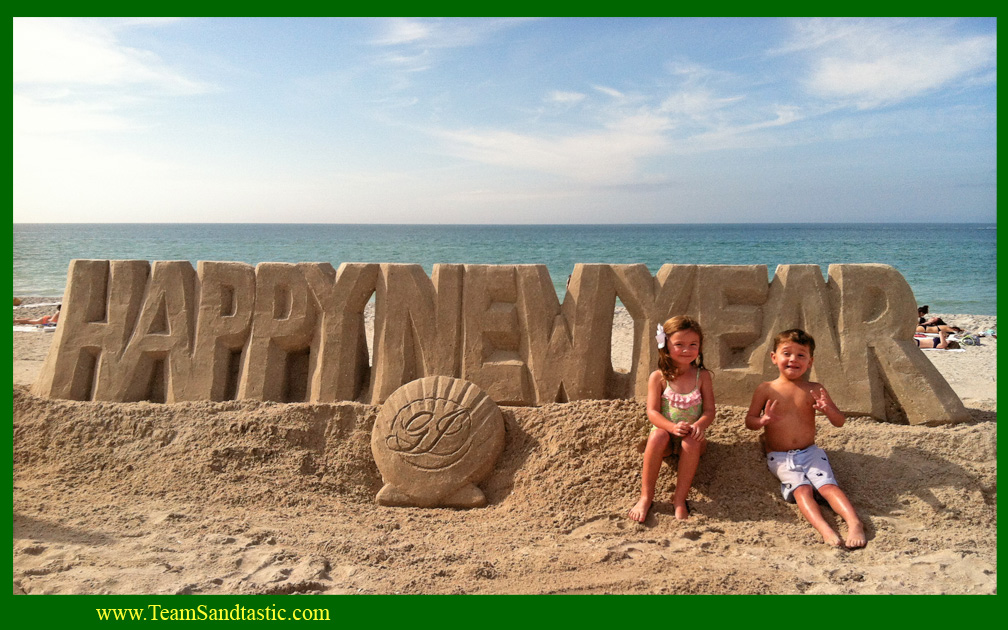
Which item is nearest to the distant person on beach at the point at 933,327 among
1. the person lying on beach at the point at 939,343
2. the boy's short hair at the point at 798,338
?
the person lying on beach at the point at 939,343

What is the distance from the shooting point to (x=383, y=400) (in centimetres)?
454

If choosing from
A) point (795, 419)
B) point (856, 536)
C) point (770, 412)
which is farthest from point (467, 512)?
point (856, 536)

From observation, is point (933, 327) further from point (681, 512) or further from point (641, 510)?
point (641, 510)

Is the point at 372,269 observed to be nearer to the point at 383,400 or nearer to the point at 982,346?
the point at 383,400

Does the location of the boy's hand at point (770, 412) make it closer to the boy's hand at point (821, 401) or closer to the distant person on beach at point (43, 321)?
the boy's hand at point (821, 401)

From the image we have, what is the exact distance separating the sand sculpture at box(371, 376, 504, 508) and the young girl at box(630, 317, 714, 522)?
3.18ft

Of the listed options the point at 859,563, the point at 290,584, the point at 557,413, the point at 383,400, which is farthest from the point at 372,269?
the point at 859,563

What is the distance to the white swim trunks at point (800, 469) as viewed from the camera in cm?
352

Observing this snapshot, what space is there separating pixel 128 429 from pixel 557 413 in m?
2.92

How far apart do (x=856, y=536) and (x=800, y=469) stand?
1.49 ft

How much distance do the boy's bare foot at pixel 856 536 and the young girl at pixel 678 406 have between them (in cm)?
78

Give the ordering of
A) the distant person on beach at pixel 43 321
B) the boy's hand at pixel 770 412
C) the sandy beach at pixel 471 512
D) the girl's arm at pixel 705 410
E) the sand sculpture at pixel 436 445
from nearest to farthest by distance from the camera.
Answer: the sandy beach at pixel 471 512 < the girl's arm at pixel 705 410 < the boy's hand at pixel 770 412 < the sand sculpture at pixel 436 445 < the distant person on beach at pixel 43 321

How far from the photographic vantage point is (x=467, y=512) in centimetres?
379

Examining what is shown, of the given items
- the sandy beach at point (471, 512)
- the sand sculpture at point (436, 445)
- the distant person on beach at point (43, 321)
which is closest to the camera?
the sandy beach at point (471, 512)
